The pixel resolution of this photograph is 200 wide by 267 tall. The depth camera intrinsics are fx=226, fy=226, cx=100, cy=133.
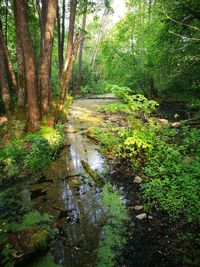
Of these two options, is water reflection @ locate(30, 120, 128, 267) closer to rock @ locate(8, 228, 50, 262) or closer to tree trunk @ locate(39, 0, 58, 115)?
rock @ locate(8, 228, 50, 262)

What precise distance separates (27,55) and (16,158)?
9.95 feet

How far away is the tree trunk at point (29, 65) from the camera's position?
6.47m

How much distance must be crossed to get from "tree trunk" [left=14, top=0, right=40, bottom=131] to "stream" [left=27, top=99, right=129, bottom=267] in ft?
4.71

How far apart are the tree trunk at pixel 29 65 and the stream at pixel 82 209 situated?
144 centimetres

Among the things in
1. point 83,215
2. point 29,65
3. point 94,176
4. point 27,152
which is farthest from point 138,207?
point 29,65

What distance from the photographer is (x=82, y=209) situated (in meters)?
4.23

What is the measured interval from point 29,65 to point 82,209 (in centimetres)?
461

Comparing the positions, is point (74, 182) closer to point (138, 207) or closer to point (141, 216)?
point (138, 207)

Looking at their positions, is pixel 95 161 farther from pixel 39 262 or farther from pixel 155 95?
pixel 155 95

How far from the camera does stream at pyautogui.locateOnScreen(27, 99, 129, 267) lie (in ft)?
10.6

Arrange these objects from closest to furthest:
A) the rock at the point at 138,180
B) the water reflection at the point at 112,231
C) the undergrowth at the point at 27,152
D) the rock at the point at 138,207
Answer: the water reflection at the point at 112,231, the rock at the point at 138,207, the rock at the point at 138,180, the undergrowth at the point at 27,152

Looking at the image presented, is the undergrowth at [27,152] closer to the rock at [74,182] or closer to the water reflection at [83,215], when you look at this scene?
the water reflection at [83,215]

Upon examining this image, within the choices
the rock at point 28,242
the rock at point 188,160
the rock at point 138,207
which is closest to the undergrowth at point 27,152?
the rock at point 28,242

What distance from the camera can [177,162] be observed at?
5188mm
